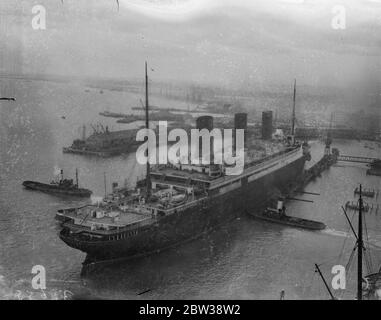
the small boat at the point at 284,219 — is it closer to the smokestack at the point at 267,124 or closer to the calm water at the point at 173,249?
the calm water at the point at 173,249

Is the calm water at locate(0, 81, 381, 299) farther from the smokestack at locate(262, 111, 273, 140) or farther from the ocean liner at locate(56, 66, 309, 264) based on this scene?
the smokestack at locate(262, 111, 273, 140)

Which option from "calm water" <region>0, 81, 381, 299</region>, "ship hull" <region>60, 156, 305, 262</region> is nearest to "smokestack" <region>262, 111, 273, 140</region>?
"ship hull" <region>60, 156, 305, 262</region>

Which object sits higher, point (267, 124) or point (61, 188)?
point (267, 124)

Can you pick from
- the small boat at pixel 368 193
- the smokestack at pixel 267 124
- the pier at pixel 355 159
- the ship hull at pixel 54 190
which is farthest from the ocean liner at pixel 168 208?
the pier at pixel 355 159

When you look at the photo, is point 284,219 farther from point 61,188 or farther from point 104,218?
point 61,188

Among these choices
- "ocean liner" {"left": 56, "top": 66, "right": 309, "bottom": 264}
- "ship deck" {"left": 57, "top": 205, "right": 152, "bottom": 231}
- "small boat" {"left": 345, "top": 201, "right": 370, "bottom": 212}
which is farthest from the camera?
"small boat" {"left": 345, "top": 201, "right": 370, "bottom": 212}

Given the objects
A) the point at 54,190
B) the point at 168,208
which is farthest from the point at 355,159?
the point at 54,190
